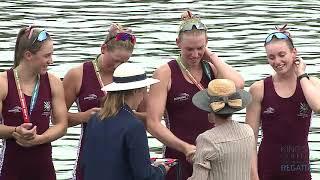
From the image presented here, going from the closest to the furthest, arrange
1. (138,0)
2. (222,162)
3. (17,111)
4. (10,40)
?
(222,162), (17,111), (10,40), (138,0)

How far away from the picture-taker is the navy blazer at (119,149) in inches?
374

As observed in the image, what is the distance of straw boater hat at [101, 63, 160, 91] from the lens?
31.7 feet

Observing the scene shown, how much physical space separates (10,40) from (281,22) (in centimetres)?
693

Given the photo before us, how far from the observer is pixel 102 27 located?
2942 centimetres

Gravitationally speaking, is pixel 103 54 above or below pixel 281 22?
above

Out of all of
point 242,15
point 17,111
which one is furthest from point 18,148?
point 242,15

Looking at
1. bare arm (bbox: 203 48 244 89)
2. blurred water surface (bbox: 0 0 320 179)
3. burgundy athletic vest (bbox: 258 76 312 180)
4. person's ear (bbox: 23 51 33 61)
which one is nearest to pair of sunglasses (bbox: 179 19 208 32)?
bare arm (bbox: 203 48 244 89)

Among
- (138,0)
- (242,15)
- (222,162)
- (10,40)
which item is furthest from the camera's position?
(138,0)

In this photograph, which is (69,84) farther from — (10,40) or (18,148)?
(10,40)

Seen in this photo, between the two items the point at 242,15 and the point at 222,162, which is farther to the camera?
the point at 242,15

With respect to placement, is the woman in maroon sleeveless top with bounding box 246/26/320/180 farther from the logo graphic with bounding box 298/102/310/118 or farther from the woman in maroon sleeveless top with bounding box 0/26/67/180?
the woman in maroon sleeveless top with bounding box 0/26/67/180

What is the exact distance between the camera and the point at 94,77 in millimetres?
11445

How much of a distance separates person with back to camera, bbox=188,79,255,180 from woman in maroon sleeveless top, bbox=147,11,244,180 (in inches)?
45.2

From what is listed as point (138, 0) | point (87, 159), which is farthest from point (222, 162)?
point (138, 0)
